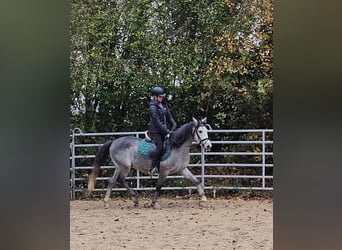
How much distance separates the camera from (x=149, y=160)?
13.7ft

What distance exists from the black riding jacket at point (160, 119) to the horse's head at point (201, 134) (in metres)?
0.23

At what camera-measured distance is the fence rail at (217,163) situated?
4.31m

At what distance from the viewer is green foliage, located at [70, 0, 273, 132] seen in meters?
4.32

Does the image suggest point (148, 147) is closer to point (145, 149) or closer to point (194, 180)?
point (145, 149)

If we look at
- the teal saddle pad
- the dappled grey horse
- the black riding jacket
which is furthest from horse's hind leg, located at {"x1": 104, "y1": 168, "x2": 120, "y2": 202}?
the black riding jacket

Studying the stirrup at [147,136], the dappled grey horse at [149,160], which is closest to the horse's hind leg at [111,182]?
the dappled grey horse at [149,160]

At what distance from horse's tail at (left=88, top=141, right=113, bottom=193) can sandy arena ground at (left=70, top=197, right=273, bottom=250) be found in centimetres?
20

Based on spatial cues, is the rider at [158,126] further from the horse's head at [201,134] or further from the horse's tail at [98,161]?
the horse's tail at [98,161]

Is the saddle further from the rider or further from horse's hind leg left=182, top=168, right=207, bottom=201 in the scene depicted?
horse's hind leg left=182, top=168, right=207, bottom=201

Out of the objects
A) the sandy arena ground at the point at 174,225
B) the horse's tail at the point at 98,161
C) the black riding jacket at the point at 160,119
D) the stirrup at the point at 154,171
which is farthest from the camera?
the horse's tail at the point at 98,161
